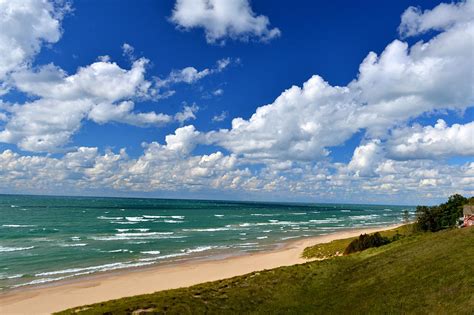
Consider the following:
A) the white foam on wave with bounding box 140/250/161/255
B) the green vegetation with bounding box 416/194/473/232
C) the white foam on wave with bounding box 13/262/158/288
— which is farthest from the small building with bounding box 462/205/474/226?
the white foam on wave with bounding box 140/250/161/255

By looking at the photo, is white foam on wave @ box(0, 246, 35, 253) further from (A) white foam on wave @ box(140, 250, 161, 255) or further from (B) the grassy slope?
(B) the grassy slope

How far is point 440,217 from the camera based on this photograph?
61812 millimetres

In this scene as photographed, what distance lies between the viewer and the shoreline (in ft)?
103

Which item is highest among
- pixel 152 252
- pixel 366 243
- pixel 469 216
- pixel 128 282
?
pixel 469 216

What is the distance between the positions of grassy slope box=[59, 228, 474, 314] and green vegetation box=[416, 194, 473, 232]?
32.3 metres

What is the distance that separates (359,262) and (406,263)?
4.70m

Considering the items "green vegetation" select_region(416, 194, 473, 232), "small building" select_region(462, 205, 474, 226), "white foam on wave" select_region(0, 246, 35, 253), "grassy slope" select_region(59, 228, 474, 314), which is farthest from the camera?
"green vegetation" select_region(416, 194, 473, 232)

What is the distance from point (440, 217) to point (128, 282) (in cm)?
5052

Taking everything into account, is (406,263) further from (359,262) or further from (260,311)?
(260,311)

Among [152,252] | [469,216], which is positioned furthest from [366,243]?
[152,252]

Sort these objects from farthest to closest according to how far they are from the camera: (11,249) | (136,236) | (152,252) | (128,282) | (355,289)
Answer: (136,236) → (11,249) → (152,252) → (128,282) → (355,289)

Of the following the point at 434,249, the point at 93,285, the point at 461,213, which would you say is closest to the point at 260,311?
the point at 434,249

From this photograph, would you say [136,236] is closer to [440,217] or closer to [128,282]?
[128,282]

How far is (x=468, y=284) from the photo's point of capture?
2059 centimetres
